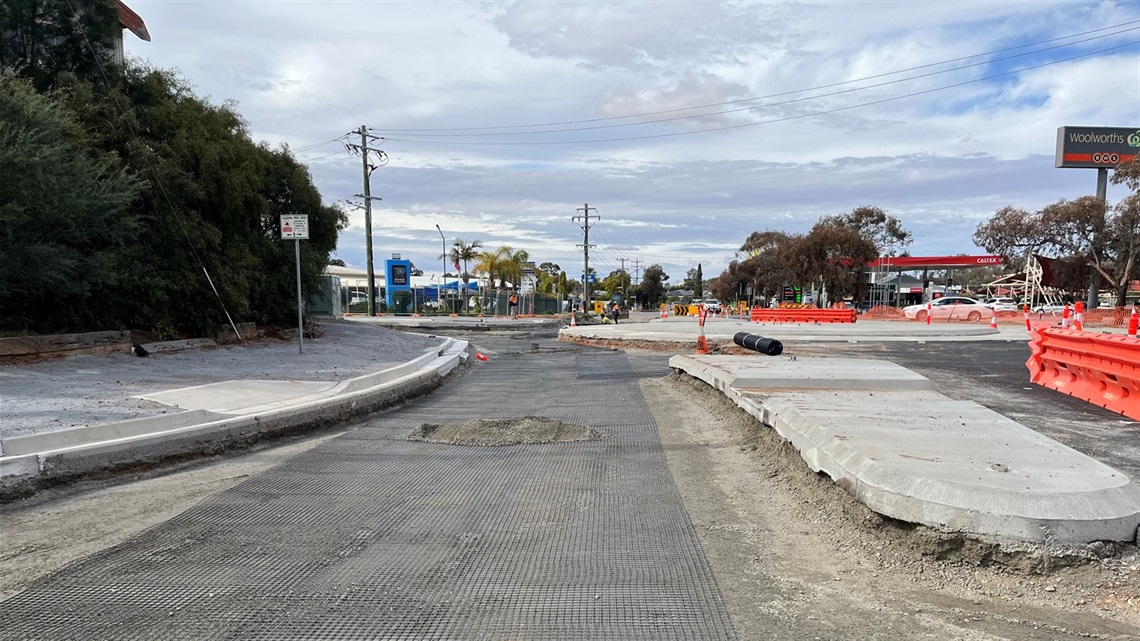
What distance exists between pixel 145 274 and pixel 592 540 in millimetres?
10737

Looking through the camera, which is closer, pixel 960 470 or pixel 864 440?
pixel 960 470

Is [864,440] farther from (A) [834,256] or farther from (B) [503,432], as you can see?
(A) [834,256]

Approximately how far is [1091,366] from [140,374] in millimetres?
13383

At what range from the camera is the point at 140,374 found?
9.62m

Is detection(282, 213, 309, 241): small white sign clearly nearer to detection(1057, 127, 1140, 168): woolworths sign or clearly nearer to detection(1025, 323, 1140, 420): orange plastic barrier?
detection(1025, 323, 1140, 420): orange plastic barrier

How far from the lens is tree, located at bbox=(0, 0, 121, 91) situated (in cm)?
1162

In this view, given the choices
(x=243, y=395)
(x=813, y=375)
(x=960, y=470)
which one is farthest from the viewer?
(x=813, y=375)

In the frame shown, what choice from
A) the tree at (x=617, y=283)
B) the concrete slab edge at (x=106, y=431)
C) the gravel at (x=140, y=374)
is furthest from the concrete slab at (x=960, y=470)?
the tree at (x=617, y=283)

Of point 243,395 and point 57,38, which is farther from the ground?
point 57,38

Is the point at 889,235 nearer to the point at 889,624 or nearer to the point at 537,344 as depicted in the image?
the point at 537,344

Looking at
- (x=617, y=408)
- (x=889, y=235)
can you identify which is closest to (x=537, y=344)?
(x=617, y=408)

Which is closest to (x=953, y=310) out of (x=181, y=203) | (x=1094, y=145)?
(x=1094, y=145)

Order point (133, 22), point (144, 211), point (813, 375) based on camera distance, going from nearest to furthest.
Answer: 1. point (813, 375)
2. point (144, 211)
3. point (133, 22)

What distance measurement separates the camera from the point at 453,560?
4070 mm
